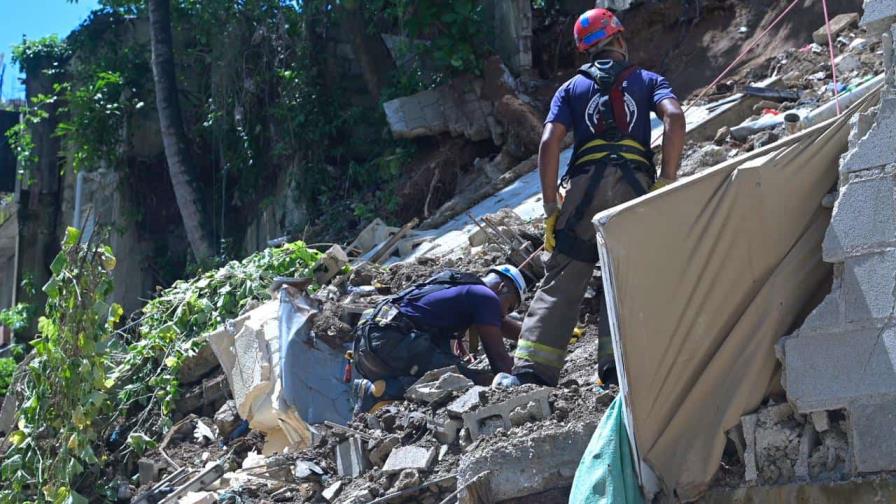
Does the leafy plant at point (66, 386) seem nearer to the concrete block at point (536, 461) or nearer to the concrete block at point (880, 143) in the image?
the concrete block at point (536, 461)

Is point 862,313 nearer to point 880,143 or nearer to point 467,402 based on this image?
point 880,143

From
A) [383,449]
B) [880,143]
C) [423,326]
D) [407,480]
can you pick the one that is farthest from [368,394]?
[880,143]

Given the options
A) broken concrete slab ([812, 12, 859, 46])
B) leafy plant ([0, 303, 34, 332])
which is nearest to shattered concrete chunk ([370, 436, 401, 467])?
broken concrete slab ([812, 12, 859, 46])

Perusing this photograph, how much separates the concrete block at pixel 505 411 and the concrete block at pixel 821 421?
4.08 ft

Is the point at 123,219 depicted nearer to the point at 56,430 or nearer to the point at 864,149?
the point at 56,430

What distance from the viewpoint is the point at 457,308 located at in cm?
707

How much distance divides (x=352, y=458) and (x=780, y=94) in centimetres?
507

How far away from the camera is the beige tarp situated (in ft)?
17.5

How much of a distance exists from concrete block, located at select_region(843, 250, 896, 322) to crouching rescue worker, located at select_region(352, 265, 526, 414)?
7.28 feet

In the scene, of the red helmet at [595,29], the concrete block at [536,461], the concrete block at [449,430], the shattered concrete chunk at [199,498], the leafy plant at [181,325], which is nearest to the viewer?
the concrete block at [536,461]

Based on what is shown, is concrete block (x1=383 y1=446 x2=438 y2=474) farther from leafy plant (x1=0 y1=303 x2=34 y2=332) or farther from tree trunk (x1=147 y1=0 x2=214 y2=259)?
leafy plant (x1=0 y1=303 x2=34 y2=332)

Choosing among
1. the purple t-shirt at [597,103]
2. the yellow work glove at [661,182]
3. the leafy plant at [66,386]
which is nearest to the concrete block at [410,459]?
the yellow work glove at [661,182]

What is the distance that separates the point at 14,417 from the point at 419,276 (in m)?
3.41

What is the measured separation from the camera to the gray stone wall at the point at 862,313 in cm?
502
